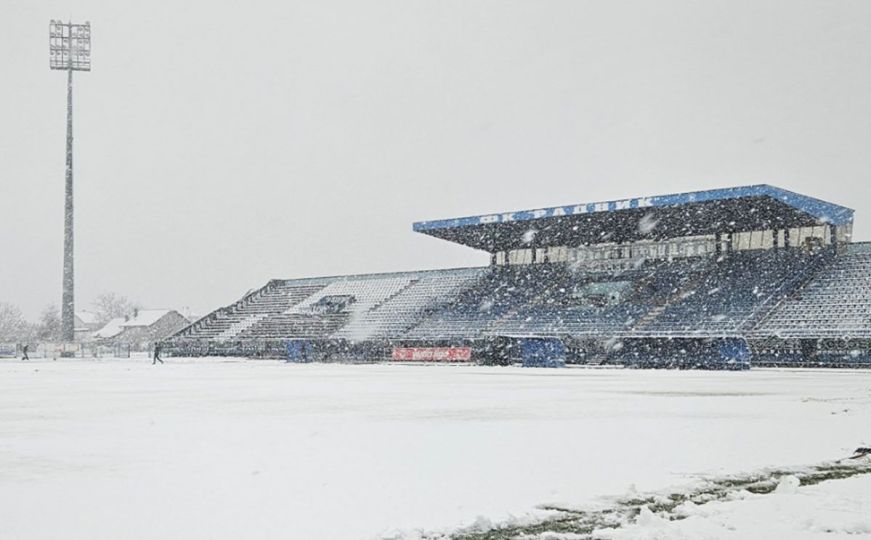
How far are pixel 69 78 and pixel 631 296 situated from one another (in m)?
42.8

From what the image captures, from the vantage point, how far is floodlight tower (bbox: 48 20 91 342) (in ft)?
189

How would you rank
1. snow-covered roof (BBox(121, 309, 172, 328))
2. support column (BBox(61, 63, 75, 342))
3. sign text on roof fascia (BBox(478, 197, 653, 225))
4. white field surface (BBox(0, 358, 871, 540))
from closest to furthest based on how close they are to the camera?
white field surface (BBox(0, 358, 871, 540)) < sign text on roof fascia (BBox(478, 197, 653, 225)) < support column (BBox(61, 63, 75, 342)) < snow-covered roof (BBox(121, 309, 172, 328))

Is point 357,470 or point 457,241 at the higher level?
point 457,241

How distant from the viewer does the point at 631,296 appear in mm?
44844

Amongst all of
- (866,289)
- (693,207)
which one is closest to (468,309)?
(693,207)

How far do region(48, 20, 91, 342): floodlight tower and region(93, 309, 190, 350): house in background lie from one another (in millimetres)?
65018

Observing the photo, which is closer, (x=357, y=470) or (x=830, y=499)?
(x=830, y=499)

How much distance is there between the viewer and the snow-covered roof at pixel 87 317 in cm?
17138

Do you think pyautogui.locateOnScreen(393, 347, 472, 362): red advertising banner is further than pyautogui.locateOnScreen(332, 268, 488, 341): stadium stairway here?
No

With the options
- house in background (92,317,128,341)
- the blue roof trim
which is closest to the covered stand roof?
the blue roof trim

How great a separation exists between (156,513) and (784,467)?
18.1 ft

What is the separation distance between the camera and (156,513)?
5773 mm

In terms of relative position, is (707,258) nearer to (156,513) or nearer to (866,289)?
(866,289)

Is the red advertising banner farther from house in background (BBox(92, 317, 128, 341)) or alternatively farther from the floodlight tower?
house in background (BBox(92, 317, 128, 341))
